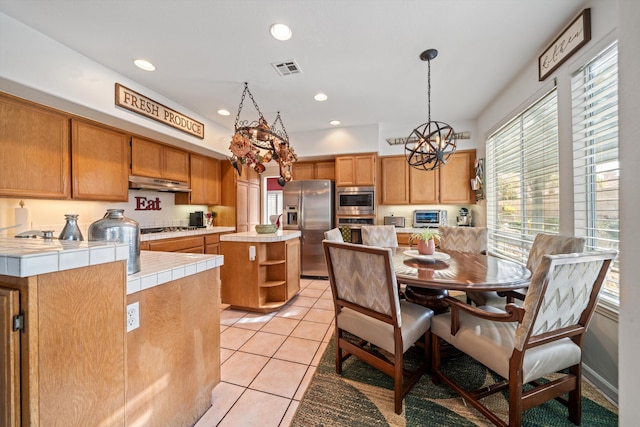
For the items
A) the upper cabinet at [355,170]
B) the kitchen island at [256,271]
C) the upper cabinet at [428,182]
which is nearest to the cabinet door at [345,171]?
the upper cabinet at [355,170]

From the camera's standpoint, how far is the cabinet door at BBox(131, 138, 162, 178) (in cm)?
325

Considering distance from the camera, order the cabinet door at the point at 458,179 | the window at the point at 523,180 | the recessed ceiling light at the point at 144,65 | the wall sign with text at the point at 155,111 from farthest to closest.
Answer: the cabinet door at the point at 458,179, the wall sign with text at the point at 155,111, the recessed ceiling light at the point at 144,65, the window at the point at 523,180

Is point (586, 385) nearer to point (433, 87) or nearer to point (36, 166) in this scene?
point (433, 87)

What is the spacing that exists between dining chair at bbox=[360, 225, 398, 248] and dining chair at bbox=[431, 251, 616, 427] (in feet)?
5.43

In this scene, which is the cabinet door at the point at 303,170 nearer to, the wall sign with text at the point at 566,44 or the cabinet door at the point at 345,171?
the cabinet door at the point at 345,171

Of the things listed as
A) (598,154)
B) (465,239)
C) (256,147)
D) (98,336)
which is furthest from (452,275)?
(256,147)

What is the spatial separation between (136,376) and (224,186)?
4.01m

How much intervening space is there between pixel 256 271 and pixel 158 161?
7.56 ft

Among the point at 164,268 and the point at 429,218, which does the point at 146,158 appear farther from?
the point at 429,218

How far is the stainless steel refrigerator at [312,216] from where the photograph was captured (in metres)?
4.36

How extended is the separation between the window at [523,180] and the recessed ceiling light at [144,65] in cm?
387

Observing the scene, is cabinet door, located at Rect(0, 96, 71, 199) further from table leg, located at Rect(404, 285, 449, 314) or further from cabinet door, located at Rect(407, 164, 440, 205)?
cabinet door, located at Rect(407, 164, 440, 205)

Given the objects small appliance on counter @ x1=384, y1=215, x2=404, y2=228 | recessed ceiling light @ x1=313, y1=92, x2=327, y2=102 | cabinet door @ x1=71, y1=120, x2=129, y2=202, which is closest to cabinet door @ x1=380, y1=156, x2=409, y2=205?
small appliance on counter @ x1=384, y1=215, x2=404, y2=228

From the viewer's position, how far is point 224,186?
4742 mm
